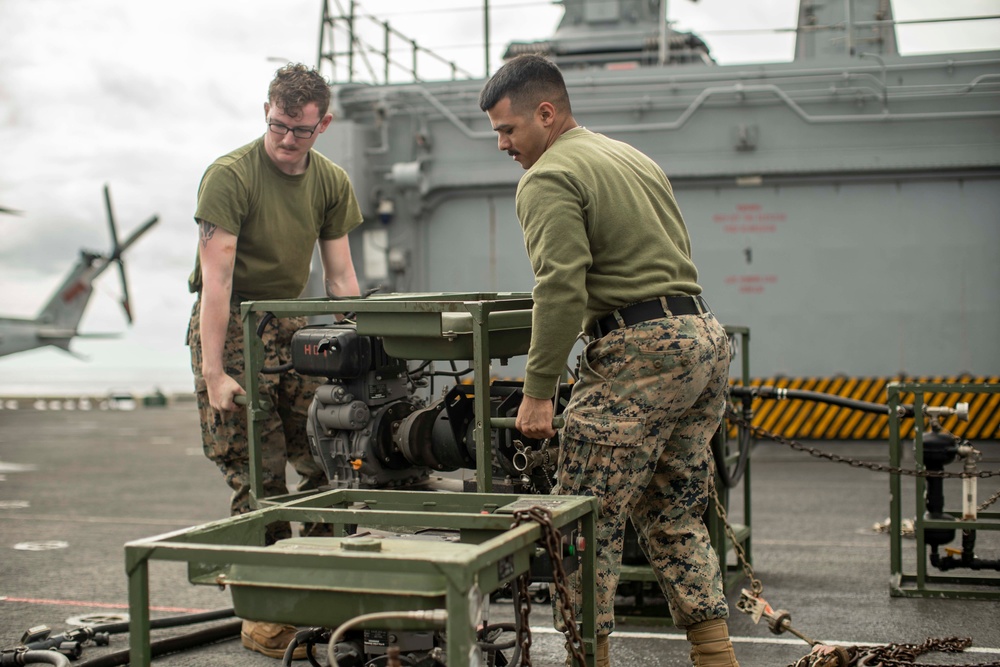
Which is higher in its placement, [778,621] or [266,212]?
[266,212]

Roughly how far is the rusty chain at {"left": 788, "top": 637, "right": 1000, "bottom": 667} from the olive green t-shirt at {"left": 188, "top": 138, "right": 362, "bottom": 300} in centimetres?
301

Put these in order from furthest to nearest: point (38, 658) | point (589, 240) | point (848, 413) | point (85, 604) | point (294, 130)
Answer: point (848, 413), point (85, 604), point (294, 130), point (38, 658), point (589, 240)

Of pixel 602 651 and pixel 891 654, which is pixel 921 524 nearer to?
pixel 891 654

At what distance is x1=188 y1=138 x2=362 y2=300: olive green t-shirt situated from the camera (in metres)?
4.80

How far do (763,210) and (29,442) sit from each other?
13.8 m

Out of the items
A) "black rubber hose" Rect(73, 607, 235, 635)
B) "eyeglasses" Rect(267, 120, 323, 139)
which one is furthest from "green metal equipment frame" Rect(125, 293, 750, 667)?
"black rubber hose" Rect(73, 607, 235, 635)

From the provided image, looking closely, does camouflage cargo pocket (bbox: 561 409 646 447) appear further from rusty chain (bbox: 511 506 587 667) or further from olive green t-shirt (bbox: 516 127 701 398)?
rusty chain (bbox: 511 506 587 667)

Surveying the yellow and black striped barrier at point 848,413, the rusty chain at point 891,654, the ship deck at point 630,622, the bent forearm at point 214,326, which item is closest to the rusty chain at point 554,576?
the rusty chain at point 891,654

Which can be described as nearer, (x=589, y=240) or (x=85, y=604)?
(x=589, y=240)

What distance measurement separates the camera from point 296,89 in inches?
183

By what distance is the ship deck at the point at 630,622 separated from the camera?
4945 mm

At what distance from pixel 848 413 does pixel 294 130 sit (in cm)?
1059

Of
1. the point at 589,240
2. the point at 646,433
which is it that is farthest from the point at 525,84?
the point at 646,433

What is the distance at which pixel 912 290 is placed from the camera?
1312cm
